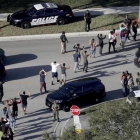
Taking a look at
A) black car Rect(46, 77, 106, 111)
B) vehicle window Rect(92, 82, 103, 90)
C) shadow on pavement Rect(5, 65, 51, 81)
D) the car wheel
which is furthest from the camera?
the car wheel

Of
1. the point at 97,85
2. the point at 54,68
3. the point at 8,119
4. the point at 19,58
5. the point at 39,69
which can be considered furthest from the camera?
the point at 19,58

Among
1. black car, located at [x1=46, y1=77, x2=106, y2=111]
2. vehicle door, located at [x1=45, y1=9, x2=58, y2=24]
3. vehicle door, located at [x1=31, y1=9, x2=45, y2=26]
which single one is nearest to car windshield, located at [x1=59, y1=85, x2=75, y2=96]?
black car, located at [x1=46, y1=77, x2=106, y2=111]

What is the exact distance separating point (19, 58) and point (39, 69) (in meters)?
2.59

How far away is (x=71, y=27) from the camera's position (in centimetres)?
3528

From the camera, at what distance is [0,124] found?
19.3 metres

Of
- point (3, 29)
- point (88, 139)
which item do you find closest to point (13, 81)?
point (3, 29)

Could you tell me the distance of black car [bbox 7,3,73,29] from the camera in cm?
3472

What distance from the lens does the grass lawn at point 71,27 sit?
3466 cm

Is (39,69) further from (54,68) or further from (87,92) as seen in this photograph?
(87,92)

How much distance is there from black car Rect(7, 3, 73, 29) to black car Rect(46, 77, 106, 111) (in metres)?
12.5

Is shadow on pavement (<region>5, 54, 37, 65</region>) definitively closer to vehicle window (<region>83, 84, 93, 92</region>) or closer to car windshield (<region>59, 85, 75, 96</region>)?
car windshield (<region>59, 85, 75, 96</region>)

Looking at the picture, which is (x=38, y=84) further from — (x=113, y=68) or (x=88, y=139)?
(x=88, y=139)

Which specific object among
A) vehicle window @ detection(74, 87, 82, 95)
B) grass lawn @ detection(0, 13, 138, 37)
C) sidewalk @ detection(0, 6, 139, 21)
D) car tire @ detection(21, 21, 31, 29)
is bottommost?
vehicle window @ detection(74, 87, 82, 95)

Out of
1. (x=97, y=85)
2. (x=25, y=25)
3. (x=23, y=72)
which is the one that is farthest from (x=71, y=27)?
(x=97, y=85)
